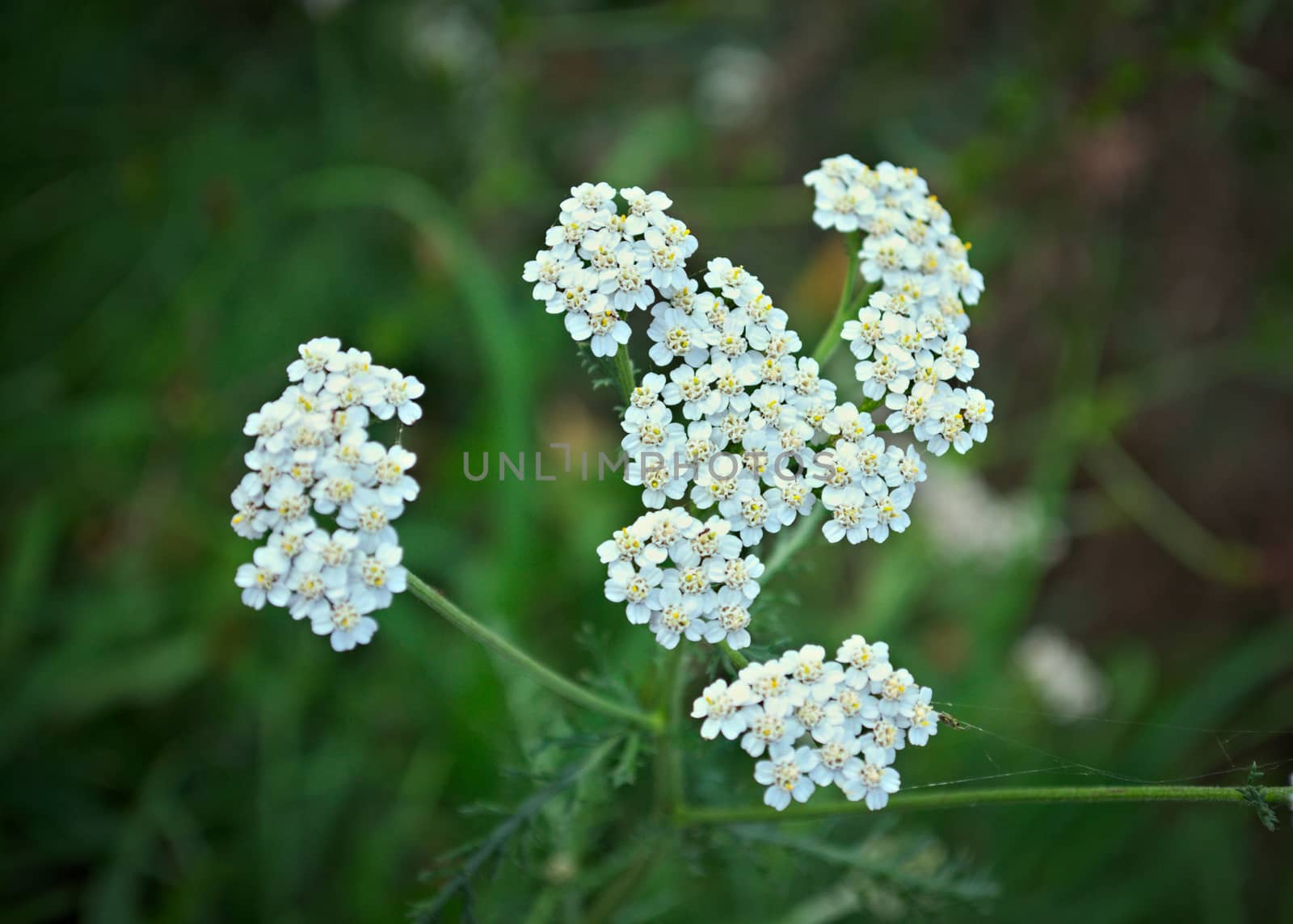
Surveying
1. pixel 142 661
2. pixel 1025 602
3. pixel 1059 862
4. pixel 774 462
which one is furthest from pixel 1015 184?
pixel 142 661

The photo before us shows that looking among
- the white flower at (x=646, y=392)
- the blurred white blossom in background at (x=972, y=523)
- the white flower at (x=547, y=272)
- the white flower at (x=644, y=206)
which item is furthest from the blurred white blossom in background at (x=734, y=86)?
the white flower at (x=646, y=392)

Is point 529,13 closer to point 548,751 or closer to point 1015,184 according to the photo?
point 1015,184

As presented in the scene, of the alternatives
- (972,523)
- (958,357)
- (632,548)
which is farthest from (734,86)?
(632,548)

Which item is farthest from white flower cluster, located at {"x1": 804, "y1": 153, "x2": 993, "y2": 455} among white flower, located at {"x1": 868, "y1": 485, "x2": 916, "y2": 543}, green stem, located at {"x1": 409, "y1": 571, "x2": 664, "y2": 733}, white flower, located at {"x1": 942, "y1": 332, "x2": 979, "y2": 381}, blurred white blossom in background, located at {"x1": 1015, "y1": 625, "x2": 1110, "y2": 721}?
blurred white blossom in background, located at {"x1": 1015, "y1": 625, "x2": 1110, "y2": 721}

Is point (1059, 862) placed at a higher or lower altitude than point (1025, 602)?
lower

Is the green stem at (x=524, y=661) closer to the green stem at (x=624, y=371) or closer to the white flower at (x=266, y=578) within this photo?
the white flower at (x=266, y=578)

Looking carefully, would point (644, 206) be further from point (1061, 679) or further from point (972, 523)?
point (1061, 679)

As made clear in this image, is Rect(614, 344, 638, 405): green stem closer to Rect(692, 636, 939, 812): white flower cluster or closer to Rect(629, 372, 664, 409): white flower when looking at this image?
Rect(629, 372, 664, 409): white flower
